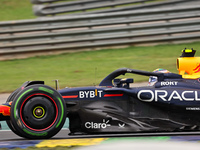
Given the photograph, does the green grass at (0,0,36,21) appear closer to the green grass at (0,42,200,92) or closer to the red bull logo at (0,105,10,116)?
the green grass at (0,42,200,92)

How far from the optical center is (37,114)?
5184mm

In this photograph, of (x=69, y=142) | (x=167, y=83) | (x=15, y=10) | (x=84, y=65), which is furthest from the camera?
(x=15, y=10)

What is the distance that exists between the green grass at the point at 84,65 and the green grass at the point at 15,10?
5.45 meters

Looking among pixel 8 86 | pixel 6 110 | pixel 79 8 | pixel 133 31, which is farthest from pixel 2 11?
pixel 6 110

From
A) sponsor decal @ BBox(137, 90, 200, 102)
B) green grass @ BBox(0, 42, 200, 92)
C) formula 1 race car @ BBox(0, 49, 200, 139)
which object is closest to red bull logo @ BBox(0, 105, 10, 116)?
formula 1 race car @ BBox(0, 49, 200, 139)

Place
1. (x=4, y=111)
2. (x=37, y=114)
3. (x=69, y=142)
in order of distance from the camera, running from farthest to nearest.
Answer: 1. (x=4, y=111)
2. (x=37, y=114)
3. (x=69, y=142)

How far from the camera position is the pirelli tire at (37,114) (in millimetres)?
5152

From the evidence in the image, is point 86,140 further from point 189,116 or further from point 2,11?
point 2,11

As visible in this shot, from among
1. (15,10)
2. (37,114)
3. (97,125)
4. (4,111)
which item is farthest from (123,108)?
(15,10)

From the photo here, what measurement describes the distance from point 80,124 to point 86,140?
1.06 feet

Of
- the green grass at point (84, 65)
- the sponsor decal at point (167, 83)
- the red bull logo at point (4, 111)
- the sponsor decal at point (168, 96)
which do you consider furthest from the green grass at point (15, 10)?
the sponsor decal at point (168, 96)

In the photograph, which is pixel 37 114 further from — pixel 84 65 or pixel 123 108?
pixel 84 65

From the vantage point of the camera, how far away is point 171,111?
17.6ft

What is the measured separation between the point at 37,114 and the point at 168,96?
166 centimetres
